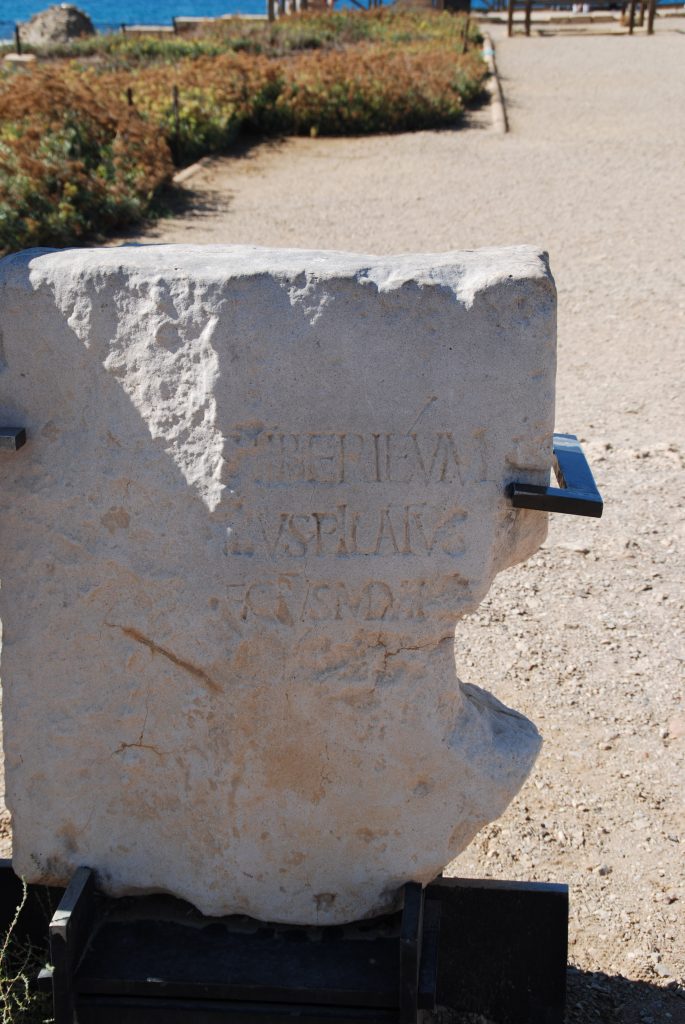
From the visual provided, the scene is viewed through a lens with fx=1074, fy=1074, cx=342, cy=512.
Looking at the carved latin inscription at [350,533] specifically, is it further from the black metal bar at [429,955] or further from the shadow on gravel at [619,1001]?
the shadow on gravel at [619,1001]

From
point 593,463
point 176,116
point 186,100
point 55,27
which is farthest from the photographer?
point 55,27

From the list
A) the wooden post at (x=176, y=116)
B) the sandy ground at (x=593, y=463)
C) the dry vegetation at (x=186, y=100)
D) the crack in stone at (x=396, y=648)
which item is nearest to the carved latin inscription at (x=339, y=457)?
the crack in stone at (x=396, y=648)

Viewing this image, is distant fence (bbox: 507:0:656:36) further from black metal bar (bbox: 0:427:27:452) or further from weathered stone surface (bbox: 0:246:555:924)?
black metal bar (bbox: 0:427:27:452)

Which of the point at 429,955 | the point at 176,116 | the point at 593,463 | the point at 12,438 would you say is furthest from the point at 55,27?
the point at 429,955

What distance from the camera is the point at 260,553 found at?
2.19 meters

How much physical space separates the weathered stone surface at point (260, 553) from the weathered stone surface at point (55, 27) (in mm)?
19641

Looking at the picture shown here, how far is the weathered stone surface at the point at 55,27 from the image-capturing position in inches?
773

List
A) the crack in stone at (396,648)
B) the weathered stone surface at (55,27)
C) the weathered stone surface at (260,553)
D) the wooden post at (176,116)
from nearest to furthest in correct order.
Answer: the weathered stone surface at (260,553), the crack in stone at (396,648), the wooden post at (176,116), the weathered stone surface at (55,27)

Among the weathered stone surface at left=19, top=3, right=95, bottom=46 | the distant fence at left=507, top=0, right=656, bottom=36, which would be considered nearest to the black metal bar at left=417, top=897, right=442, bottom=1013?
the weathered stone surface at left=19, top=3, right=95, bottom=46

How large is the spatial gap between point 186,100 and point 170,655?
1120 cm

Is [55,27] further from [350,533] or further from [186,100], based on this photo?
[350,533]

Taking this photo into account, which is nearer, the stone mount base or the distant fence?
the stone mount base

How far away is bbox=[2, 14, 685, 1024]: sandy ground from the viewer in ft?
9.80

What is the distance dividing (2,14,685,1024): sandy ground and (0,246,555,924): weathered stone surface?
770 mm
